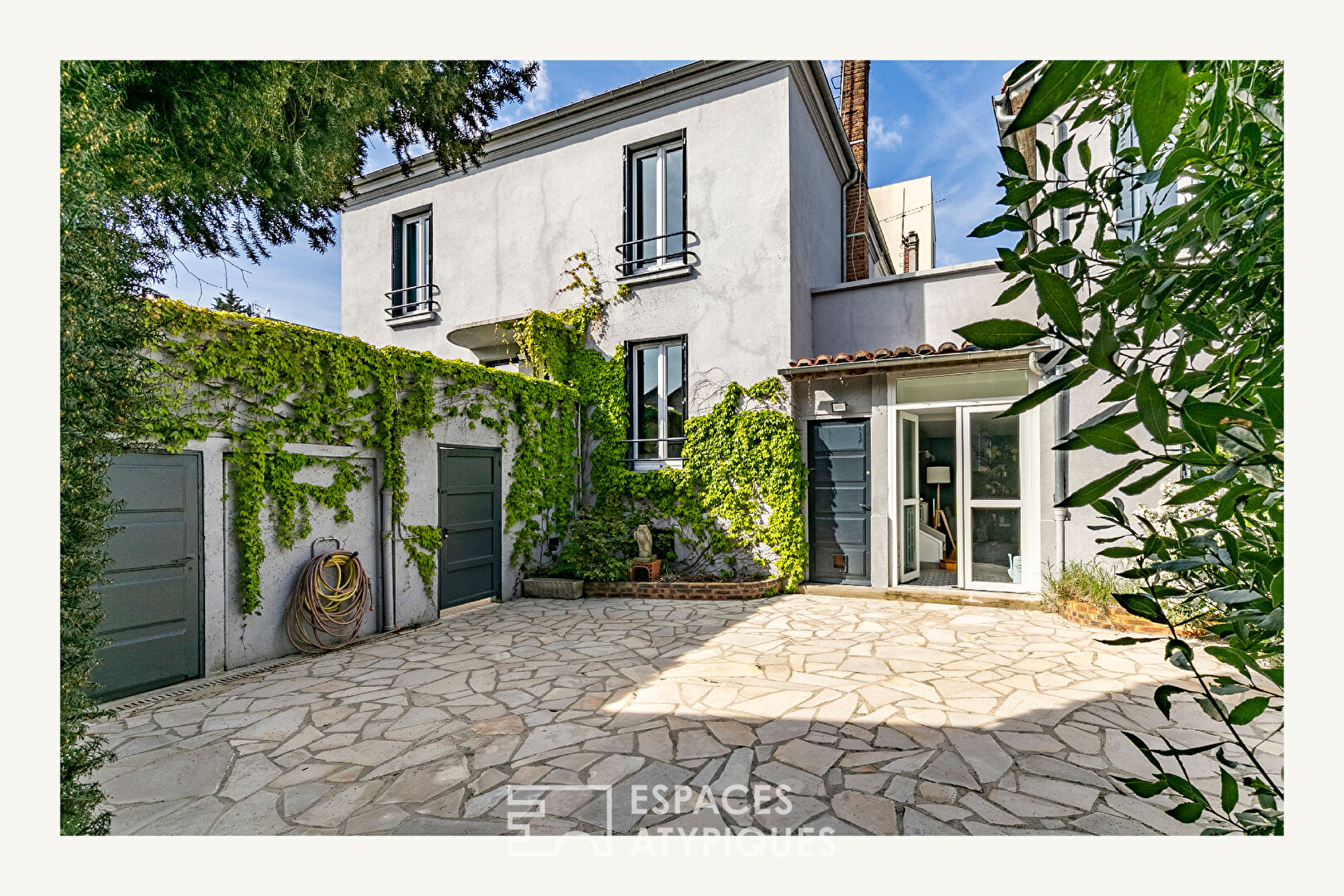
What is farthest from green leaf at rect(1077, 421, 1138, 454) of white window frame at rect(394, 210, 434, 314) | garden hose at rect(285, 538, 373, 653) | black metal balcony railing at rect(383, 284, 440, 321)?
white window frame at rect(394, 210, 434, 314)

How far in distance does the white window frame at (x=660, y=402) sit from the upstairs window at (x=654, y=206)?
3.95 ft

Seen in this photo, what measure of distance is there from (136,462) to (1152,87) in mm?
6028

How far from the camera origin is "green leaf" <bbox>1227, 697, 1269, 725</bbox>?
84 cm

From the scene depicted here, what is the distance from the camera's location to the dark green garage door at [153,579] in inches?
174

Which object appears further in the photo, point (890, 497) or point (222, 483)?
point (890, 497)

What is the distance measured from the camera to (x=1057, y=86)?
2.46 ft

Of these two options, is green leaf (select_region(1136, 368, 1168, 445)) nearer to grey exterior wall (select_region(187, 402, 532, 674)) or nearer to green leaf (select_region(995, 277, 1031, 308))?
green leaf (select_region(995, 277, 1031, 308))

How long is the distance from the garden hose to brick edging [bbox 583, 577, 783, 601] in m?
3.13

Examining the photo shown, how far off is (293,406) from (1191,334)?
21.2 feet

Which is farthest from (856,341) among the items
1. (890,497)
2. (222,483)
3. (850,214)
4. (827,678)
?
(222,483)

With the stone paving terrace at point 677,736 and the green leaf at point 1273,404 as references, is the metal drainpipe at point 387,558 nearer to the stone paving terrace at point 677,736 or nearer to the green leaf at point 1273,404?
the stone paving terrace at point 677,736

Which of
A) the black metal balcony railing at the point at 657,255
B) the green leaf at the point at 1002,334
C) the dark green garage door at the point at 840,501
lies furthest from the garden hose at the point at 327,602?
the green leaf at the point at 1002,334
